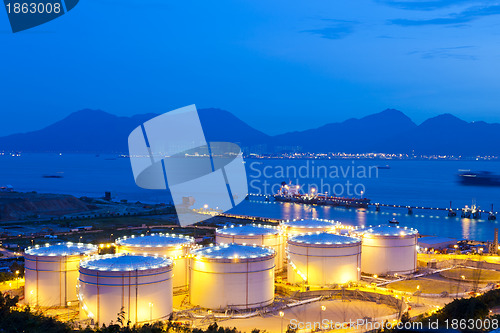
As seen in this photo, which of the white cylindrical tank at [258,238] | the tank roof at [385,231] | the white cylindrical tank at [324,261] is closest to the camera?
the white cylindrical tank at [324,261]

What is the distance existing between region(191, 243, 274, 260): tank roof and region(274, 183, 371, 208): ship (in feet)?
184

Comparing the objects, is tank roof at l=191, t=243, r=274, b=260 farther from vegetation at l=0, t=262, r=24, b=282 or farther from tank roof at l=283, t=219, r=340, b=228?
vegetation at l=0, t=262, r=24, b=282

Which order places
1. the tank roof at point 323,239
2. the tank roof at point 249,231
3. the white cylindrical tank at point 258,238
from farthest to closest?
the tank roof at point 249,231 < the white cylindrical tank at point 258,238 < the tank roof at point 323,239

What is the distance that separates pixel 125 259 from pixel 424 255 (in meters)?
17.9

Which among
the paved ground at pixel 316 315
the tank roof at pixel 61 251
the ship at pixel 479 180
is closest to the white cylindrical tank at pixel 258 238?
the paved ground at pixel 316 315

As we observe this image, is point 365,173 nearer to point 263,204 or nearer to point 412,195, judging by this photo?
point 412,195

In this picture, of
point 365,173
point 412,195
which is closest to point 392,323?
point 412,195

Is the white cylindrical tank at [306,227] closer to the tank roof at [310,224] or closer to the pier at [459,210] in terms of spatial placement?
the tank roof at [310,224]

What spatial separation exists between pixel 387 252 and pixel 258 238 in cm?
601

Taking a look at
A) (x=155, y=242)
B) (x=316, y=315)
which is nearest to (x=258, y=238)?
(x=155, y=242)

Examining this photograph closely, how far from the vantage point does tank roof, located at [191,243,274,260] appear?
735 inches

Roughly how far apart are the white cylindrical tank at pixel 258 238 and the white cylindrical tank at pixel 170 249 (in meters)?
2.35

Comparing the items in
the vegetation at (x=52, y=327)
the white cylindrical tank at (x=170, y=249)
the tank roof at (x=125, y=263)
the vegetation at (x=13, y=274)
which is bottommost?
the vegetation at (x=13, y=274)

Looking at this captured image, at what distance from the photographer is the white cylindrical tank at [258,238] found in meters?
23.9
